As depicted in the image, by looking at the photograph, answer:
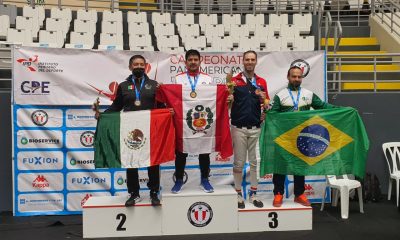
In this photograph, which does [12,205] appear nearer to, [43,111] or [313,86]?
[43,111]

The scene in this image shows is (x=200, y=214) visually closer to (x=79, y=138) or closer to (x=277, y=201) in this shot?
(x=277, y=201)

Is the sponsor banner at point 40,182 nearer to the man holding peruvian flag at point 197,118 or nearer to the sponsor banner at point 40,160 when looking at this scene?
the sponsor banner at point 40,160

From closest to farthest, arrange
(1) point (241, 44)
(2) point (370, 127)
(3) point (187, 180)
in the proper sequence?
(3) point (187, 180) → (2) point (370, 127) → (1) point (241, 44)

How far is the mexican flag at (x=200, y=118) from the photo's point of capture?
15.8 feet

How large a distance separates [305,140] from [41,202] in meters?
3.66

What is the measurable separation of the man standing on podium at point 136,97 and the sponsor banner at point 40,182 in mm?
1465

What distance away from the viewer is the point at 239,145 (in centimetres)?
481

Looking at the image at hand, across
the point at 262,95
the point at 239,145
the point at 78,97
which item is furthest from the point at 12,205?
the point at 262,95

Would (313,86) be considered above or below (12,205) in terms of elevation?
above

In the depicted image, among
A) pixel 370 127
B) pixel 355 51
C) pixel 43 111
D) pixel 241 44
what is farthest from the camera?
pixel 355 51

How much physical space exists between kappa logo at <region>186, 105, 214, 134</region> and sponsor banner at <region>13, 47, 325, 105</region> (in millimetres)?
1182

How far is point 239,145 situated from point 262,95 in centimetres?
65

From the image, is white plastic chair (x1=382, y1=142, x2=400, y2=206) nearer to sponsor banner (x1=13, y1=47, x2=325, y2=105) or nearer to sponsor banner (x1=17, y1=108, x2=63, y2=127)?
sponsor banner (x1=13, y1=47, x2=325, y2=105)

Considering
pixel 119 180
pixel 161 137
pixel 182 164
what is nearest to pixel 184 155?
pixel 182 164
